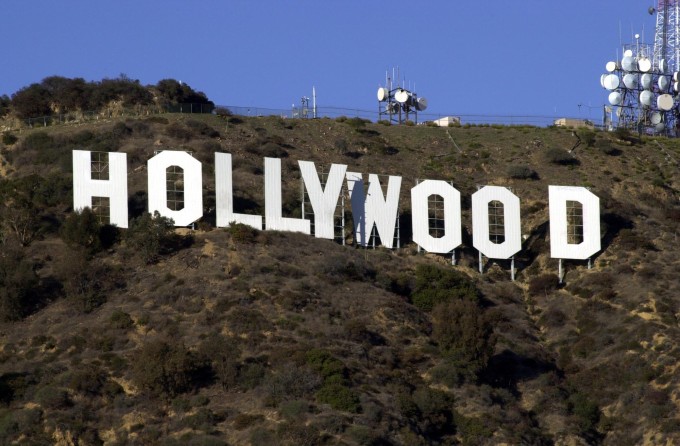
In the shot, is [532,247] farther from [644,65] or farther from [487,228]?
[644,65]

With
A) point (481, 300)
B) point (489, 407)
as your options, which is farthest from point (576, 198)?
point (489, 407)

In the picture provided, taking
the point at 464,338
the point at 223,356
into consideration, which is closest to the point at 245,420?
the point at 223,356

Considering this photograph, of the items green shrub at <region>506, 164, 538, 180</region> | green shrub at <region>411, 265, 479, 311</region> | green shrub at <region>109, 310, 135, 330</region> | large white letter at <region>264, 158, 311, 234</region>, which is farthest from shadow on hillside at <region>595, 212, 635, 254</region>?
green shrub at <region>109, 310, 135, 330</region>

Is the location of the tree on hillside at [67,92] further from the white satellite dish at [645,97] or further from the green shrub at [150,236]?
the white satellite dish at [645,97]

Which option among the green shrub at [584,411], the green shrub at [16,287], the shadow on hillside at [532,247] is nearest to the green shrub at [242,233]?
the green shrub at [16,287]

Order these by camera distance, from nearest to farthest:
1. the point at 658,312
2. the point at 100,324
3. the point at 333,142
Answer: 1. the point at 100,324
2. the point at 658,312
3. the point at 333,142

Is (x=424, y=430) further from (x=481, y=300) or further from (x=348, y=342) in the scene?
(x=481, y=300)
